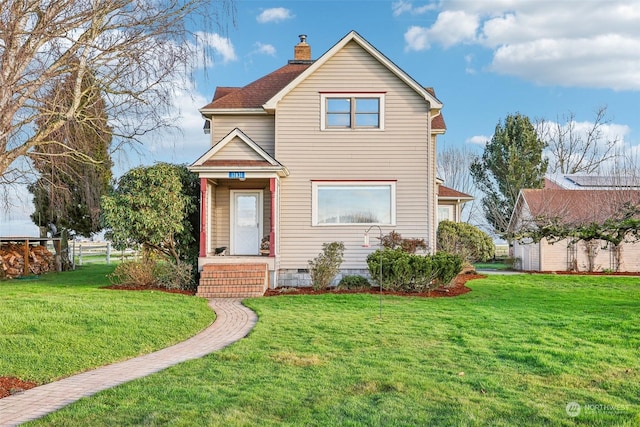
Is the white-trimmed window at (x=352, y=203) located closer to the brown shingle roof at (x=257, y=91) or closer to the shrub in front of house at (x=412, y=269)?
the shrub in front of house at (x=412, y=269)

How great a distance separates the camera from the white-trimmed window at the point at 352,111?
1688 cm

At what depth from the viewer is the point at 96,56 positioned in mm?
6301

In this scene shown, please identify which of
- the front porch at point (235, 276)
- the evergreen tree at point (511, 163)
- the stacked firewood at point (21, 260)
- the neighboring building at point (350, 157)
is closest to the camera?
Answer: the front porch at point (235, 276)

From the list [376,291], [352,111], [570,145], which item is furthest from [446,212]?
[570,145]

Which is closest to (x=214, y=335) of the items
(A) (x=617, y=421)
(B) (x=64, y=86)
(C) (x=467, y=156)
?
(B) (x=64, y=86)

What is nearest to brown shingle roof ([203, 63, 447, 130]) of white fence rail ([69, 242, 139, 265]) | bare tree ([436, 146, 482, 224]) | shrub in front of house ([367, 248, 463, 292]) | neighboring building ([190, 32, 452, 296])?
neighboring building ([190, 32, 452, 296])

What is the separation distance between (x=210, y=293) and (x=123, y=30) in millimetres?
9299

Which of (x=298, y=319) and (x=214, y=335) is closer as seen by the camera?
(x=214, y=335)

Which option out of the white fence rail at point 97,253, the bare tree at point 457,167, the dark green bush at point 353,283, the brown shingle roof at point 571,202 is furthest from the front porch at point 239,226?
the bare tree at point 457,167

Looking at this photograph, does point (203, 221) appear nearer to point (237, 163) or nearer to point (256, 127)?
point (237, 163)

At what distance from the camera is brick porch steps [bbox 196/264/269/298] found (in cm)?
1443

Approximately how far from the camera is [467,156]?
43281 millimetres

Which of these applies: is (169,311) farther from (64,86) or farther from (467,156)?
(467,156)

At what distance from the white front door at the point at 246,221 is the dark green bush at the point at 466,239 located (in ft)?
30.5
